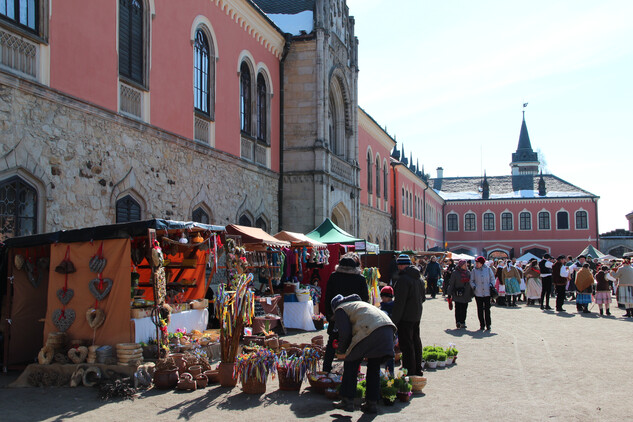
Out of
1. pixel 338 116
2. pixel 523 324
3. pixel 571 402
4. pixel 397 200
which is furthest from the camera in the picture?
pixel 397 200

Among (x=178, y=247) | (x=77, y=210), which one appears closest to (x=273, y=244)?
(x=178, y=247)

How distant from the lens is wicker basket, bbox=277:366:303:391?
7379mm

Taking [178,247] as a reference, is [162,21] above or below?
above

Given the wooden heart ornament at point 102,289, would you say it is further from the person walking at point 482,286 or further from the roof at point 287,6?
the roof at point 287,6

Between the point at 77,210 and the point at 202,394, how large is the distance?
4900mm

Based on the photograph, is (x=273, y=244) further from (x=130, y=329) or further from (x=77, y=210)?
(x=130, y=329)

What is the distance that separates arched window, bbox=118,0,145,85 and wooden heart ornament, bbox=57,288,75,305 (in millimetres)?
5360

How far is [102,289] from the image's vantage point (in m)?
8.11

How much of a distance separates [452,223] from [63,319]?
66322mm

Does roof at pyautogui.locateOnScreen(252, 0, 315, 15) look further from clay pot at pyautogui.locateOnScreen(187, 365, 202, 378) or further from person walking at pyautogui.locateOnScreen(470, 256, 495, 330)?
clay pot at pyautogui.locateOnScreen(187, 365, 202, 378)

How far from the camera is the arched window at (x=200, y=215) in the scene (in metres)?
14.7

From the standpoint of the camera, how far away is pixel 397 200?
138ft

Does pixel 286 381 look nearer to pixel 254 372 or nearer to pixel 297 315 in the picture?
pixel 254 372

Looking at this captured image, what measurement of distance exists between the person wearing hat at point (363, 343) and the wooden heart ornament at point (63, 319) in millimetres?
3977
